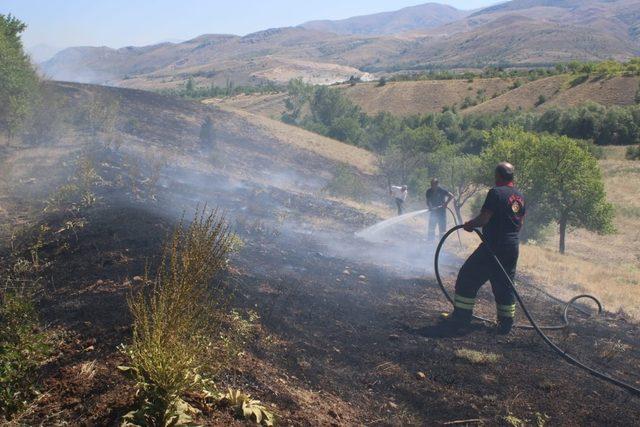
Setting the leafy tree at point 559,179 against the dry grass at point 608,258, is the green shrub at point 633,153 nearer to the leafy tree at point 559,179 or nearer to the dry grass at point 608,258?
the dry grass at point 608,258

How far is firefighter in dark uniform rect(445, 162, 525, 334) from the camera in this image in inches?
222

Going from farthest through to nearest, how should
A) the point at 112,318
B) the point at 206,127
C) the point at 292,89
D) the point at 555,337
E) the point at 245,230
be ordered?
the point at 292,89 → the point at 206,127 → the point at 245,230 → the point at 555,337 → the point at 112,318

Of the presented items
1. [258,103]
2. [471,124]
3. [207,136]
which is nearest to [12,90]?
[207,136]

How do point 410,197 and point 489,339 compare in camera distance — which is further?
point 410,197

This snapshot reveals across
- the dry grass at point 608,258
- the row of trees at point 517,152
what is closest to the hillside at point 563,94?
the row of trees at point 517,152

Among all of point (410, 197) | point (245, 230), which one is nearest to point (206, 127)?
point (410, 197)

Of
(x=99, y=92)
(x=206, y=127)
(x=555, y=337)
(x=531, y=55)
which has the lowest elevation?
(x=555, y=337)

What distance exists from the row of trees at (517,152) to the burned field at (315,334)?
867 cm

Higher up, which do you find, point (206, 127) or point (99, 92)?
point (99, 92)

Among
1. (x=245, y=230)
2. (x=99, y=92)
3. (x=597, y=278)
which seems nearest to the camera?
(x=245, y=230)

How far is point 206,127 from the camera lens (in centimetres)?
2231

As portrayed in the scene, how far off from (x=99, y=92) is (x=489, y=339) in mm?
25724

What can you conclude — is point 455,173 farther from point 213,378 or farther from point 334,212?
point 213,378

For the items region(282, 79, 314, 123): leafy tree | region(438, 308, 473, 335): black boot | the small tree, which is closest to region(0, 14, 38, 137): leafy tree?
the small tree
